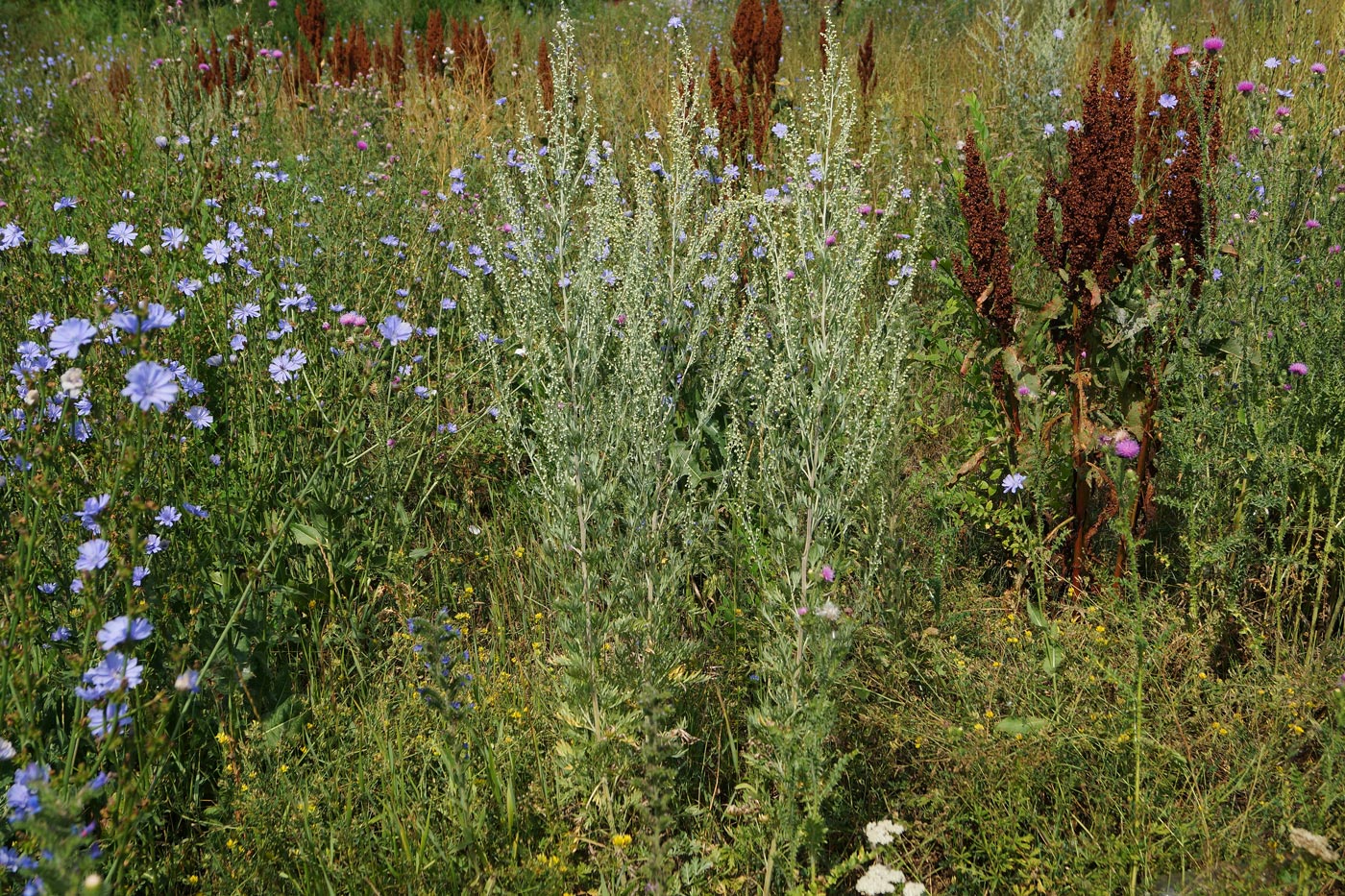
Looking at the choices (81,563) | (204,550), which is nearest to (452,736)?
(81,563)

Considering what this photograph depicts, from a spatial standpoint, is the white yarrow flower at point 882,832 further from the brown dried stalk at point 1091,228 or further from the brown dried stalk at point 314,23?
the brown dried stalk at point 314,23

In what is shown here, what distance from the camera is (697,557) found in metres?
2.57

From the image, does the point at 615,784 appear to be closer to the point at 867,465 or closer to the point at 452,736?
the point at 452,736

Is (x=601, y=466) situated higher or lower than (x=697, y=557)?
higher

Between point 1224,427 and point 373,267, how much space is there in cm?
284

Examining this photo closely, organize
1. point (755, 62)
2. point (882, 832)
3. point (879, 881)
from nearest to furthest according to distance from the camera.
A: point (879, 881)
point (882, 832)
point (755, 62)

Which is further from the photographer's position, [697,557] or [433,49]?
[433,49]

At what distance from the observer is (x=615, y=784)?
1.93 metres

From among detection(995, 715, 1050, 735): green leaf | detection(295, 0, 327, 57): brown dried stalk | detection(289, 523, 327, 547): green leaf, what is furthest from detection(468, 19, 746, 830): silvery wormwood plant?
detection(295, 0, 327, 57): brown dried stalk

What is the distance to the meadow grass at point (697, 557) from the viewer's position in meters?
1.73

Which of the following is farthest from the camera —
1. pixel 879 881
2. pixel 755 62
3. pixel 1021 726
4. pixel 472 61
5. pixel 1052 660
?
pixel 472 61

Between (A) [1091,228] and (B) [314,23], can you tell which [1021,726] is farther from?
(B) [314,23]

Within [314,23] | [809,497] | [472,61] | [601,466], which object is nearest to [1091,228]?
[809,497]

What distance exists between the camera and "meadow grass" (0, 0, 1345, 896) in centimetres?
173
